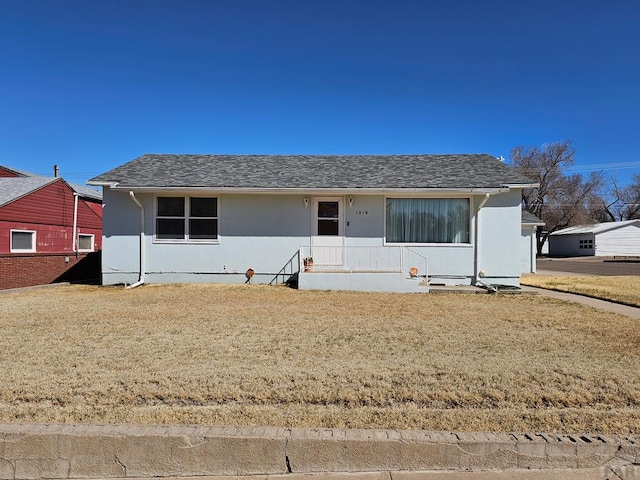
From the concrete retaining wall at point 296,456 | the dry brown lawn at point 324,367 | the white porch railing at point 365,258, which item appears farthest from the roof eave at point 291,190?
the concrete retaining wall at point 296,456

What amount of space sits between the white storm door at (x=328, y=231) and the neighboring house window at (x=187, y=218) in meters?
2.96

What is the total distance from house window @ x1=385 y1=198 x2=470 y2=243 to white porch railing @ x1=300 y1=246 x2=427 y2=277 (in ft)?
1.48

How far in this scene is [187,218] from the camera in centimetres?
1188

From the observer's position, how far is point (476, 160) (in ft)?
44.6

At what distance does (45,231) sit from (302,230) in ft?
42.8

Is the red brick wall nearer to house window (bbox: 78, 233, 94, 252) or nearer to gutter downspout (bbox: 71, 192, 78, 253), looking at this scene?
gutter downspout (bbox: 71, 192, 78, 253)

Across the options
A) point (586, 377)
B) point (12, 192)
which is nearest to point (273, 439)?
point (586, 377)

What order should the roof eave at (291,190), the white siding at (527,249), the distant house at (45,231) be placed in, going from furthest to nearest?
1. the white siding at (527,249)
2. the distant house at (45,231)
3. the roof eave at (291,190)

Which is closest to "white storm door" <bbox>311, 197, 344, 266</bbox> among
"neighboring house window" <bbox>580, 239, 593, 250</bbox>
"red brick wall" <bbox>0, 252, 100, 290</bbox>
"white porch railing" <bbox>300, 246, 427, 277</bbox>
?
"white porch railing" <bbox>300, 246, 427, 277</bbox>

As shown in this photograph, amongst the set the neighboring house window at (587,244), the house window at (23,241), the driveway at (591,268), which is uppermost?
the neighboring house window at (587,244)

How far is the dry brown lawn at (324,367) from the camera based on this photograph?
3223mm

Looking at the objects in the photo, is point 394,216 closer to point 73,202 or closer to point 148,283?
point 148,283

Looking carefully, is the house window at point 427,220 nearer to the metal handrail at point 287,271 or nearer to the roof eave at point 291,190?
the roof eave at point 291,190

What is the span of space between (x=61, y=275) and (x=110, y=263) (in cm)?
326
